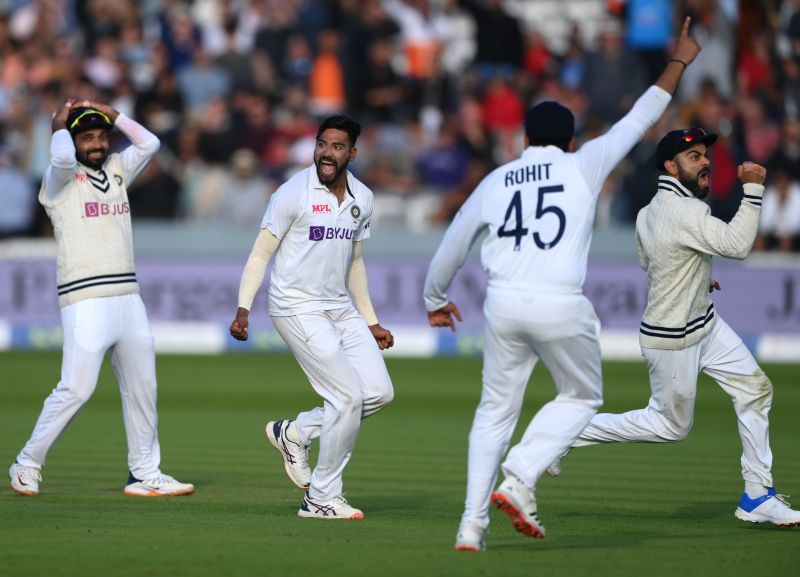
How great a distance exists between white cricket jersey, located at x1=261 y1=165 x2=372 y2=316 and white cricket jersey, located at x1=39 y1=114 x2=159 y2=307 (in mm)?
1098

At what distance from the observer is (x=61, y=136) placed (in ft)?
27.8

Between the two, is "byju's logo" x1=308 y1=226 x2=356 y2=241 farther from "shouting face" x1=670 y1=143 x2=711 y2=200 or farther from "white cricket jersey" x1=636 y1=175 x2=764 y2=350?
"shouting face" x1=670 y1=143 x2=711 y2=200

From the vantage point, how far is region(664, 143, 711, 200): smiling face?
8.04 metres

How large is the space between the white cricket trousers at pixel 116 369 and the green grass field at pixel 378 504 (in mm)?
317

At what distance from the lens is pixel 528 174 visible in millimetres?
6820

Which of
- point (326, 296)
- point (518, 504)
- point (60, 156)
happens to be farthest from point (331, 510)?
point (60, 156)

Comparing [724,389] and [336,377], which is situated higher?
[336,377]

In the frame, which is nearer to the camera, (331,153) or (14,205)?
(331,153)

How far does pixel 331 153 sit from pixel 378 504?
205 centimetres

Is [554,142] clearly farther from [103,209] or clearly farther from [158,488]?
[158,488]

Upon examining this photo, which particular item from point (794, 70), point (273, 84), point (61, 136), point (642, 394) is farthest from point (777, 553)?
point (273, 84)

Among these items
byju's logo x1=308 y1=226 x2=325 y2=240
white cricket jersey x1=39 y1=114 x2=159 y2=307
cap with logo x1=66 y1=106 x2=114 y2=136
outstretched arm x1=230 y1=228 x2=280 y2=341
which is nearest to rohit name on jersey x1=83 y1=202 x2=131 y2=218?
white cricket jersey x1=39 y1=114 x2=159 y2=307

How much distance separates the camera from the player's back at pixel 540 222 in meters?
6.77

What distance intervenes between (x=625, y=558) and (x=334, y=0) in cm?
1609
